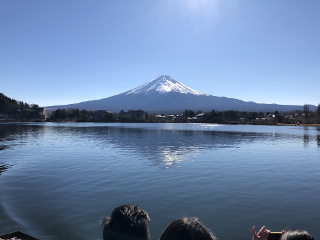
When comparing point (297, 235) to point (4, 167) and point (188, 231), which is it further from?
point (4, 167)

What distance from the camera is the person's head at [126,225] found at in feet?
8.37

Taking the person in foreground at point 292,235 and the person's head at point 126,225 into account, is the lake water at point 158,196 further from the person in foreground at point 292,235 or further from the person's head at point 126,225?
the person in foreground at point 292,235

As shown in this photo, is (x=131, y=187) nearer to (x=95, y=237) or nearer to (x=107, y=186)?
(x=107, y=186)

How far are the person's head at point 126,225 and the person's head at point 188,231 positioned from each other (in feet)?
1.61

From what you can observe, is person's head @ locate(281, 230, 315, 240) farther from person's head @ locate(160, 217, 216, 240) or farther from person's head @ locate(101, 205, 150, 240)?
person's head @ locate(101, 205, 150, 240)

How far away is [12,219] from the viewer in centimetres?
873

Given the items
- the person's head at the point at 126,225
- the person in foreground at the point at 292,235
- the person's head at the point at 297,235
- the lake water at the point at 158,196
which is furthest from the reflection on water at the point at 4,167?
the person's head at the point at 297,235

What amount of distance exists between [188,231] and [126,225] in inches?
29.9

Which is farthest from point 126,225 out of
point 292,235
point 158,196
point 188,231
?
point 158,196

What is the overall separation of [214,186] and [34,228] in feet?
30.3

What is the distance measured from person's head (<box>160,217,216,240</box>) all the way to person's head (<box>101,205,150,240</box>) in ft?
1.61

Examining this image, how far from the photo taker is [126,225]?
2.58 m

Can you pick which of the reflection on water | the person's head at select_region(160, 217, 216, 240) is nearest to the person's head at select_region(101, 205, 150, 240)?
the person's head at select_region(160, 217, 216, 240)

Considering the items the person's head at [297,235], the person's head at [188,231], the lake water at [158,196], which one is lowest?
the lake water at [158,196]
